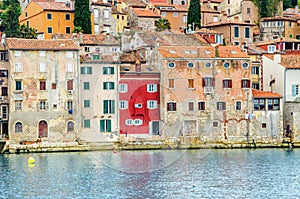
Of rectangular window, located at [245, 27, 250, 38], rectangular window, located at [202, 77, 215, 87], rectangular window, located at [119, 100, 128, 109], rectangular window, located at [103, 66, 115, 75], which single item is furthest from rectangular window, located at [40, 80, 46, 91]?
rectangular window, located at [245, 27, 250, 38]

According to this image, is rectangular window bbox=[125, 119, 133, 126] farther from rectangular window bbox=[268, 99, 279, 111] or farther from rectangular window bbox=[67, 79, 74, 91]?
rectangular window bbox=[268, 99, 279, 111]

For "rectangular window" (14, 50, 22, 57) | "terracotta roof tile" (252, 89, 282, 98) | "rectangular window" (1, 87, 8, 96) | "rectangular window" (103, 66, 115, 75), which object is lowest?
"terracotta roof tile" (252, 89, 282, 98)

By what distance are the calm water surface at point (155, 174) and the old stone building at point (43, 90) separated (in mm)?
2851

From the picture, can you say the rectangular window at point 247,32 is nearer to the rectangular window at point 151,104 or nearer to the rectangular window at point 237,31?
the rectangular window at point 237,31

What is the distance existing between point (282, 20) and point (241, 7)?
5.86 metres

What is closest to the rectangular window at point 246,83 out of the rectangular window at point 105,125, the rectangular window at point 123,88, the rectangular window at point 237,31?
the rectangular window at point 123,88

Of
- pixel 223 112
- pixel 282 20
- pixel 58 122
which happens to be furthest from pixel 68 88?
pixel 282 20

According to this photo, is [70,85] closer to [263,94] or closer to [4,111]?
[4,111]

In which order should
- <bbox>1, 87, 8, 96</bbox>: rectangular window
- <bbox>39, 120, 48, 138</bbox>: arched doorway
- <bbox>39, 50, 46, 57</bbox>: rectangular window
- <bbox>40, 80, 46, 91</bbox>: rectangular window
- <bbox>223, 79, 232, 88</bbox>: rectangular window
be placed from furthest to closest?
<bbox>223, 79, 232, 88</bbox>: rectangular window < <bbox>1, 87, 8, 96</bbox>: rectangular window < <bbox>40, 80, 46, 91</bbox>: rectangular window < <bbox>39, 50, 46, 57</bbox>: rectangular window < <bbox>39, 120, 48, 138</bbox>: arched doorway

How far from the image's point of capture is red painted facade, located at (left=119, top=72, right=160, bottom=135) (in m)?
59.1

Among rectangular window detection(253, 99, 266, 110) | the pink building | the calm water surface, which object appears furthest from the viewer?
rectangular window detection(253, 99, 266, 110)

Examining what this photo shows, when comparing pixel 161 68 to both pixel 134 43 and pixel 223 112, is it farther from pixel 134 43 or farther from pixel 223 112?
pixel 134 43

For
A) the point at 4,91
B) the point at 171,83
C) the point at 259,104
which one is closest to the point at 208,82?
the point at 171,83

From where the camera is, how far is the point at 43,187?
1606 inches
